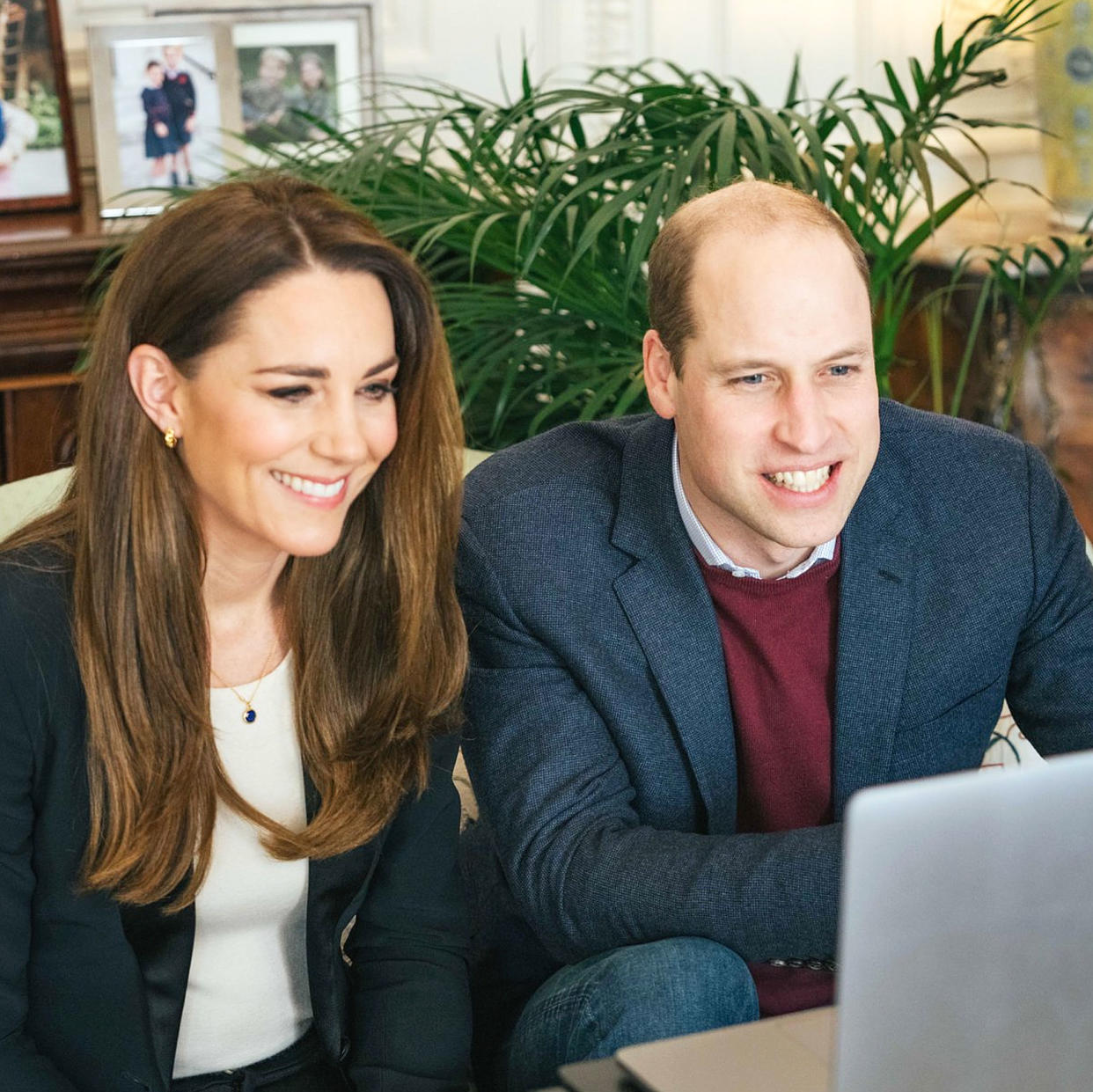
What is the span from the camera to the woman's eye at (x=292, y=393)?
4.66ft

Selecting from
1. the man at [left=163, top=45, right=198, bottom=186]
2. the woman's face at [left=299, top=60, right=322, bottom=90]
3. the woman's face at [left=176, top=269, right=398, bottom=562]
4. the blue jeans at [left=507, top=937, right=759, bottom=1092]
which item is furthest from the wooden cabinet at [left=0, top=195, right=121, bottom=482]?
the blue jeans at [left=507, top=937, right=759, bottom=1092]

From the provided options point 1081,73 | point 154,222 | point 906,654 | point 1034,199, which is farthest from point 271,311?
point 1034,199

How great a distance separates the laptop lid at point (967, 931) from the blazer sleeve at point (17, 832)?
2.70 ft

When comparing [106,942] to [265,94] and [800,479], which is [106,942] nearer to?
[800,479]

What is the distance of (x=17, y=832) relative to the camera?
1.39 metres

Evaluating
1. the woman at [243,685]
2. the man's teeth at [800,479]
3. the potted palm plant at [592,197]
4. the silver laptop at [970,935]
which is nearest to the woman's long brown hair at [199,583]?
the woman at [243,685]

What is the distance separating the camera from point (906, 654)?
1.68m

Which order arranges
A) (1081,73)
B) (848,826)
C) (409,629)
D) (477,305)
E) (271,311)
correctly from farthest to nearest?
(1081,73) < (477,305) < (409,629) < (271,311) < (848,826)

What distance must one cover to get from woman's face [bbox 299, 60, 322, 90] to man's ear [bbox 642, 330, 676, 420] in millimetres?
1459

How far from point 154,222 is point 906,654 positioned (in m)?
0.85

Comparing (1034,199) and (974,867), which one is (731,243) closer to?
(974,867)

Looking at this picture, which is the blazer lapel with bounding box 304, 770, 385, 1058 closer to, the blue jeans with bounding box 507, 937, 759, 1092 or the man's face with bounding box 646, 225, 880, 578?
the blue jeans with bounding box 507, 937, 759, 1092

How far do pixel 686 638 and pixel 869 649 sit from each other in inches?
7.4

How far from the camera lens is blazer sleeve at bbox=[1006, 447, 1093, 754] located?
1718mm
